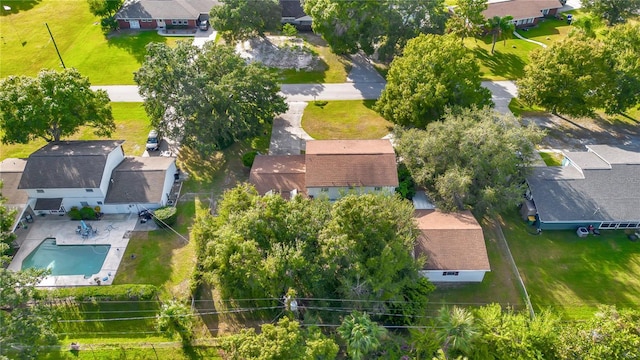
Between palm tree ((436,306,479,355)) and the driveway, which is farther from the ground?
the driveway

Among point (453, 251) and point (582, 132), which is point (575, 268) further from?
point (582, 132)

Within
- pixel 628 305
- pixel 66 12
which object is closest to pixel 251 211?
pixel 628 305

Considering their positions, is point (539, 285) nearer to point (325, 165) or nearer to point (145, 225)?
point (325, 165)

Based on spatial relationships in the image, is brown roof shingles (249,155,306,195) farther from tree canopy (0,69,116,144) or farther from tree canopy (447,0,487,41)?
tree canopy (447,0,487,41)

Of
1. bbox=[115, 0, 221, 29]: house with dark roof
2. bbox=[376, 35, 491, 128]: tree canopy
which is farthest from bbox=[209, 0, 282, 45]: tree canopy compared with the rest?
bbox=[376, 35, 491, 128]: tree canopy

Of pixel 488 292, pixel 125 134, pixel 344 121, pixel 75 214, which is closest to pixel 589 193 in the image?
pixel 488 292

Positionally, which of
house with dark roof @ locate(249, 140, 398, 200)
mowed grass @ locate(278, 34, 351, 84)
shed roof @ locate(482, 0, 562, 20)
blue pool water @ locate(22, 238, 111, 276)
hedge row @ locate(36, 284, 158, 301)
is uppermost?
shed roof @ locate(482, 0, 562, 20)

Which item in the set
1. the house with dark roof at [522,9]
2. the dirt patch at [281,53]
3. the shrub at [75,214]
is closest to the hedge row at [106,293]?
the shrub at [75,214]

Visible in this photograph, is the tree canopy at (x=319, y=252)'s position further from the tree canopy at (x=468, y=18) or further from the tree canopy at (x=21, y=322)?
the tree canopy at (x=468, y=18)
